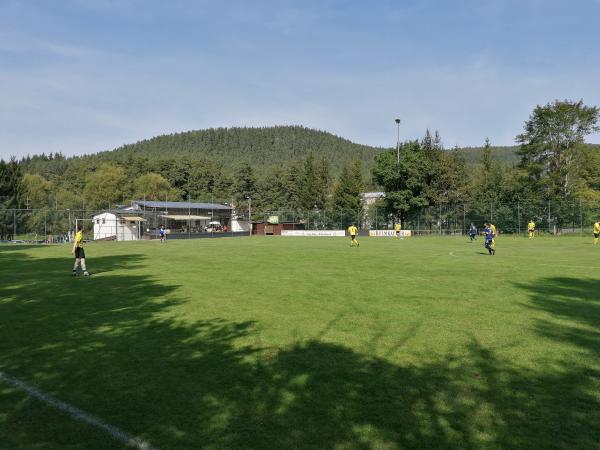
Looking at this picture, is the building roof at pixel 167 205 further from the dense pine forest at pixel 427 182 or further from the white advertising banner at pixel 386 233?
the white advertising banner at pixel 386 233

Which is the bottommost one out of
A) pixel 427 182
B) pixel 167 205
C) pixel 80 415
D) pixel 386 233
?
pixel 80 415

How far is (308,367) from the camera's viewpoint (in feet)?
21.6

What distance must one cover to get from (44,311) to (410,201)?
62.2 m

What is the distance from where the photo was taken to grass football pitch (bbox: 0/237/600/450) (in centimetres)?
462

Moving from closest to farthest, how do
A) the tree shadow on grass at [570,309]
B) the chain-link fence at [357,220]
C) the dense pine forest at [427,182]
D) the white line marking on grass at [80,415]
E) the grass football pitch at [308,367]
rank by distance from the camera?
the white line marking on grass at [80,415], the grass football pitch at [308,367], the tree shadow on grass at [570,309], the chain-link fence at [357,220], the dense pine forest at [427,182]

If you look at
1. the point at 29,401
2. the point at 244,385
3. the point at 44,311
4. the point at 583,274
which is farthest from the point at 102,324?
the point at 583,274

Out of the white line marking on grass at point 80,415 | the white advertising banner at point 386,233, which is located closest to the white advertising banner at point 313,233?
the white advertising banner at point 386,233

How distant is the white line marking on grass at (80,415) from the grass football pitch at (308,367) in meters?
0.07

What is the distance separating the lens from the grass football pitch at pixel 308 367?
462cm

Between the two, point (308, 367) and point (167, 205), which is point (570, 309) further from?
point (167, 205)

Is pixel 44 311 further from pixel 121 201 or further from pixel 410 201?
pixel 121 201

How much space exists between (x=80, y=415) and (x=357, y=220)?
2570 inches

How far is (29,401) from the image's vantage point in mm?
5461

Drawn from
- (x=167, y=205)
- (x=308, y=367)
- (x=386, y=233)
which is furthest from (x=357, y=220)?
(x=308, y=367)
